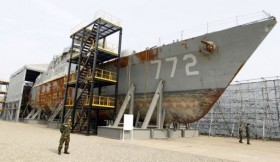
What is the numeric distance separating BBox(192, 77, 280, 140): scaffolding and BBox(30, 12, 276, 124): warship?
30.7 feet

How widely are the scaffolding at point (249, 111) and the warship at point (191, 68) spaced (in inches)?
368

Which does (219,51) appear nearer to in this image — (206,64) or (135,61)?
(206,64)

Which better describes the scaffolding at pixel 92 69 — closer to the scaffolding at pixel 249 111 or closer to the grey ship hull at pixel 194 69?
the grey ship hull at pixel 194 69

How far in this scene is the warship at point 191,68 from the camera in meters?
15.3

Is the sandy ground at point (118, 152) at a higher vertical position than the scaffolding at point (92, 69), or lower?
lower

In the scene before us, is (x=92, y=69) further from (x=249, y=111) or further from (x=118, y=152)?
(x=249, y=111)

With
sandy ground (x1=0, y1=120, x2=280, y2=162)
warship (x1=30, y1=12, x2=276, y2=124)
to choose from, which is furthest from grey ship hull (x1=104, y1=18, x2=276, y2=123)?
sandy ground (x1=0, y1=120, x2=280, y2=162)

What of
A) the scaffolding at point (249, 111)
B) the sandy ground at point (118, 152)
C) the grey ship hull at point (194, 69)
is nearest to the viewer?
the sandy ground at point (118, 152)

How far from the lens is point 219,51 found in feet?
53.6

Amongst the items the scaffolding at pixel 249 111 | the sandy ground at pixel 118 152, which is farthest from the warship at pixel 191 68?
the scaffolding at pixel 249 111

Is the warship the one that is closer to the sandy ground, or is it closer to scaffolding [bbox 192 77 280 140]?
the sandy ground

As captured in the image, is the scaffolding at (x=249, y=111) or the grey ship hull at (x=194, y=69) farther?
the scaffolding at (x=249, y=111)

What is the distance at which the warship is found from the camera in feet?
50.2

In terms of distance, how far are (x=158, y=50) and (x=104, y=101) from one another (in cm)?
742
